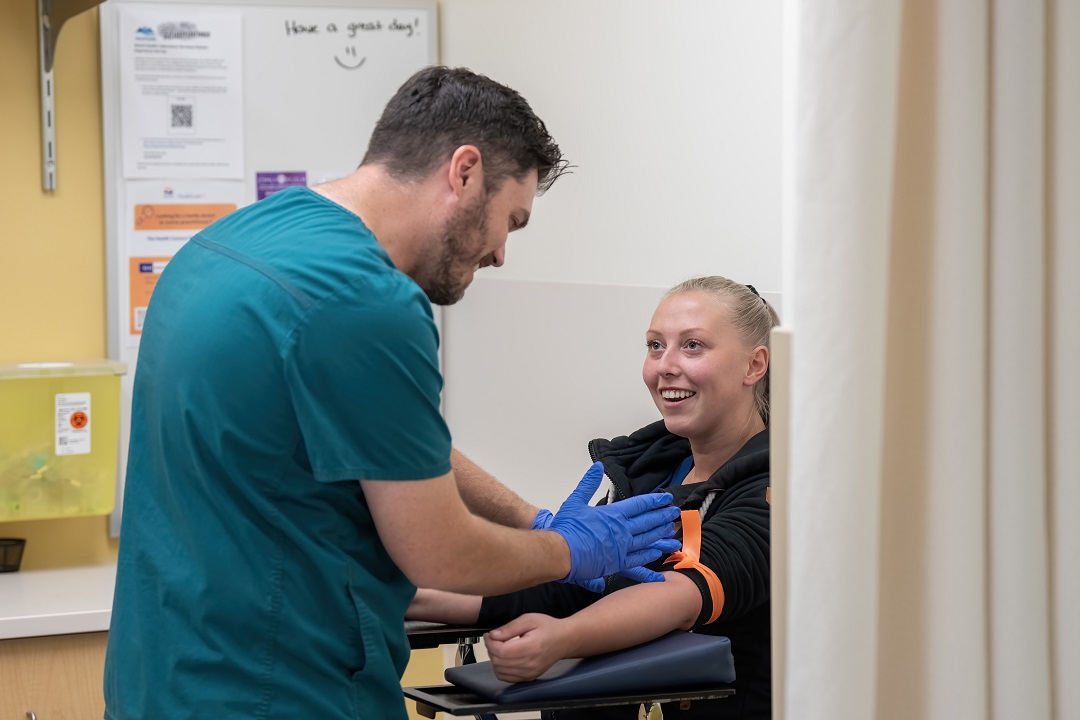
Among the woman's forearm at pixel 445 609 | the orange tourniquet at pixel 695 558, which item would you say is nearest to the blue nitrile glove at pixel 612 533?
the orange tourniquet at pixel 695 558

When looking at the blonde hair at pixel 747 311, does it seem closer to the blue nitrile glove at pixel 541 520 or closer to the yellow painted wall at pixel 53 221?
the blue nitrile glove at pixel 541 520

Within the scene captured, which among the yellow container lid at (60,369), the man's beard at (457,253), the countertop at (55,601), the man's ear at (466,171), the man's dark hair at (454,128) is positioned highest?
the man's dark hair at (454,128)

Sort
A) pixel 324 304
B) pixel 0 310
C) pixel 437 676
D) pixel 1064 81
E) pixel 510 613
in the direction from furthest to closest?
pixel 0 310
pixel 437 676
pixel 510 613
pixel 324 304
pixel 1064 81

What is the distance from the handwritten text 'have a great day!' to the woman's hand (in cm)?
192

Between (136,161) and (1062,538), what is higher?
(136,161)

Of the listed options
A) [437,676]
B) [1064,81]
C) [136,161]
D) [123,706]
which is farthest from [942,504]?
[136,161]

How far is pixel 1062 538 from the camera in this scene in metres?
0.95

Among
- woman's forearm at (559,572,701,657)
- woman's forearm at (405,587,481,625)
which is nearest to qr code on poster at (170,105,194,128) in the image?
woman's forearm at (405,587,481,625)

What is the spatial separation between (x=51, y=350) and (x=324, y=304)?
187 cm

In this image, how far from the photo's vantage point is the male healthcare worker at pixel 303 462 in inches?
44.4

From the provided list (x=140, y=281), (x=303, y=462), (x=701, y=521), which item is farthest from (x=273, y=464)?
→ (x=140, y=281)

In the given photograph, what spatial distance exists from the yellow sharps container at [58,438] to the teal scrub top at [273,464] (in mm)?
1347

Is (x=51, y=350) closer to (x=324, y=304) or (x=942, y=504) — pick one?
(x=324, y=304)

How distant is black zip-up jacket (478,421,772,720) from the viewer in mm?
1656
